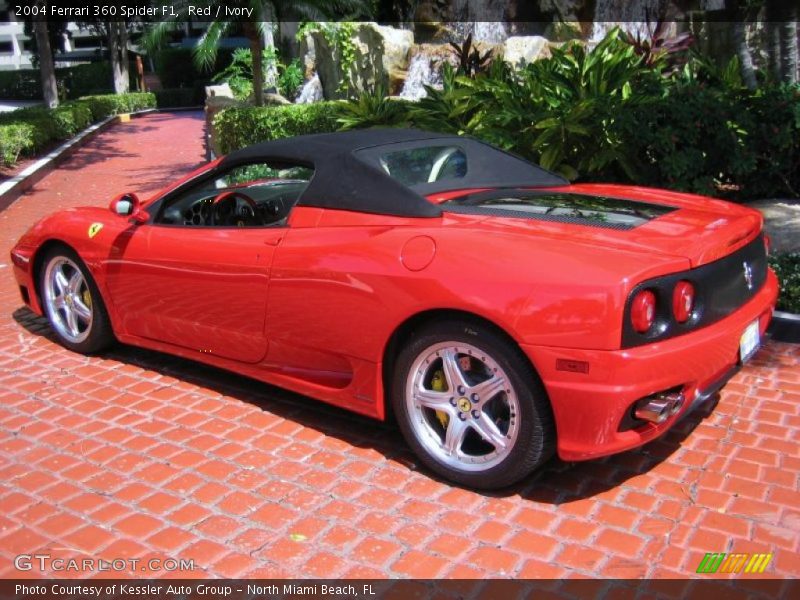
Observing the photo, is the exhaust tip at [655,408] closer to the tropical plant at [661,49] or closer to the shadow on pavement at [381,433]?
the shadow on pavement at [381,433]

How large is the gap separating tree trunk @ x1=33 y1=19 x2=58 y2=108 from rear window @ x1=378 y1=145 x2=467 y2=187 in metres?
19.3

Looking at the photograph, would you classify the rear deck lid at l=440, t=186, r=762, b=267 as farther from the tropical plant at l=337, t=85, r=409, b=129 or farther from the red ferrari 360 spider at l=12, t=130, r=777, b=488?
the tropical plant at l=337, t=85, r=409, b=129

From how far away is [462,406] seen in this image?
10.8ft

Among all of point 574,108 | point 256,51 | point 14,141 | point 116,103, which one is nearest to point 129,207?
point 574,108

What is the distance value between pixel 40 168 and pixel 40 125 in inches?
115

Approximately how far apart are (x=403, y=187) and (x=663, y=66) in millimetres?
5249

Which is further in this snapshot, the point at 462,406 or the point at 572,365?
the point at 462,406

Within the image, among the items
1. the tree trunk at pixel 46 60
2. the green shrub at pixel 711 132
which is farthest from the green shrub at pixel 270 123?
the tree trunk at pixel 46 60

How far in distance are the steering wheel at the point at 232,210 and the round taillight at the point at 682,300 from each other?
2.47 metres

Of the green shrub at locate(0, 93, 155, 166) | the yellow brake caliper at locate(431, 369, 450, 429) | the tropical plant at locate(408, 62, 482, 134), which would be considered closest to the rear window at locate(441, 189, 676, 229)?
the yellow brake caliper at locate(431, 369, 450, 429)

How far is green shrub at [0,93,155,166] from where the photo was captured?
14008mm

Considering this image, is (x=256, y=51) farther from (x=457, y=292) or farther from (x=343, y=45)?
(x=457, y=292)

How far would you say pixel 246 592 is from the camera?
2.75 meters

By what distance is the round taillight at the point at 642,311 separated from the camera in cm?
289
